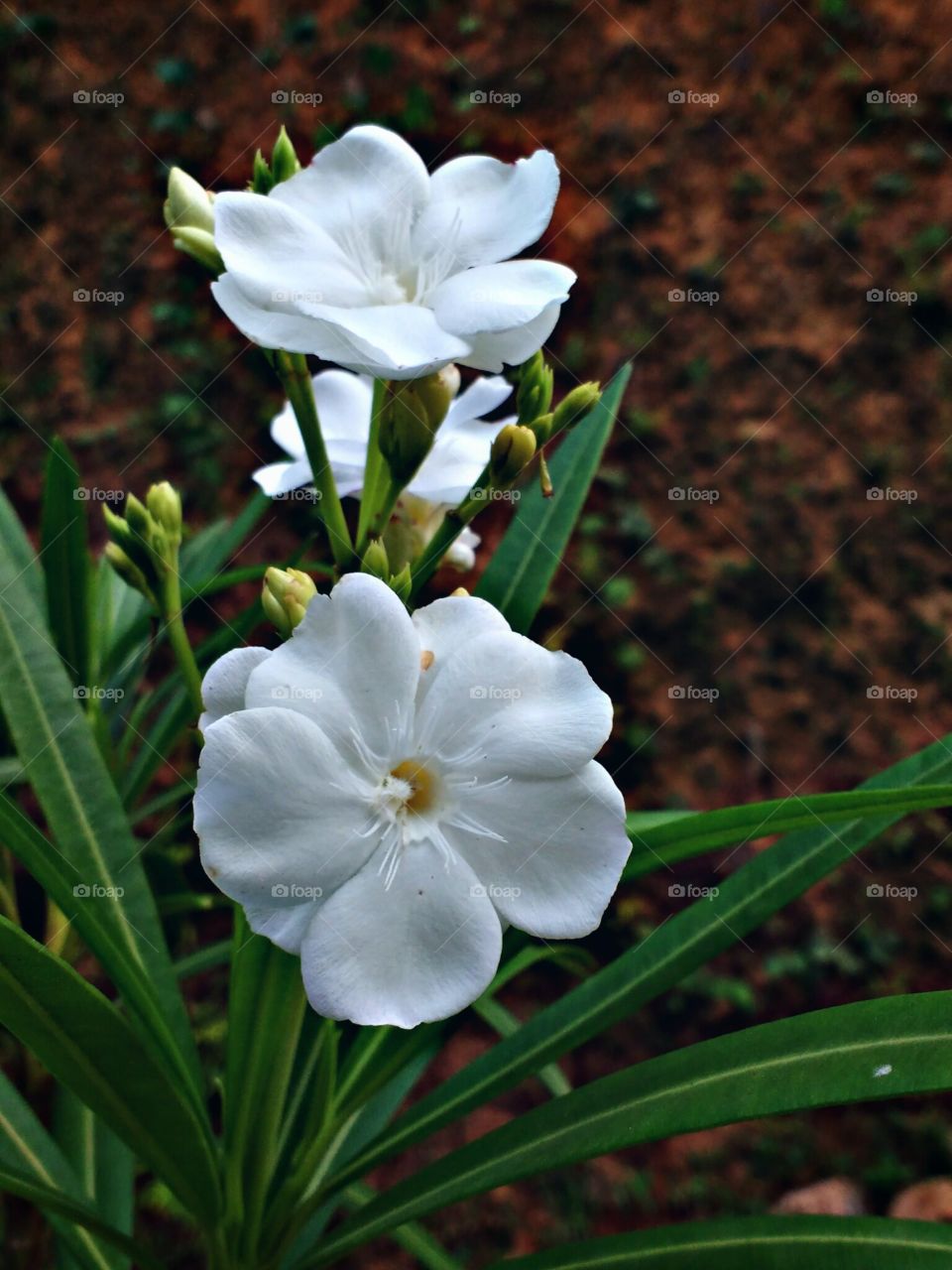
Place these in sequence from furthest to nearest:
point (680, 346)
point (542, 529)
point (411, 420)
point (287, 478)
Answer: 1. point (680, 346)
2. point (542, 529)
3. point (287, 478)
4. point (411, 420)

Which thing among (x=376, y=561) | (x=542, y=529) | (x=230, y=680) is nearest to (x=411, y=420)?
(x=376, y=561)

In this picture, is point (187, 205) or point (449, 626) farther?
point (187, 205)

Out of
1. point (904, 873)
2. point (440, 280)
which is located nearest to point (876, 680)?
point (904, 873)

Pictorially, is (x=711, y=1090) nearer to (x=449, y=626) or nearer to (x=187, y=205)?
(x=449, y=626)

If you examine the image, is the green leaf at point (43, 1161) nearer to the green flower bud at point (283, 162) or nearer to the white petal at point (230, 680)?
the white petal at point (230, 680)

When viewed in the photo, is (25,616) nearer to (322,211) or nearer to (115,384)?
(322,211)

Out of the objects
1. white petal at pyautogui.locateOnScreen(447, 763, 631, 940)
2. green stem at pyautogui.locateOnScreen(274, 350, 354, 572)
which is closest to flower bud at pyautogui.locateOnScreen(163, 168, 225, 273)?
green stem at pyautogui.locateOnScreen(274, 350, 354, 572)
